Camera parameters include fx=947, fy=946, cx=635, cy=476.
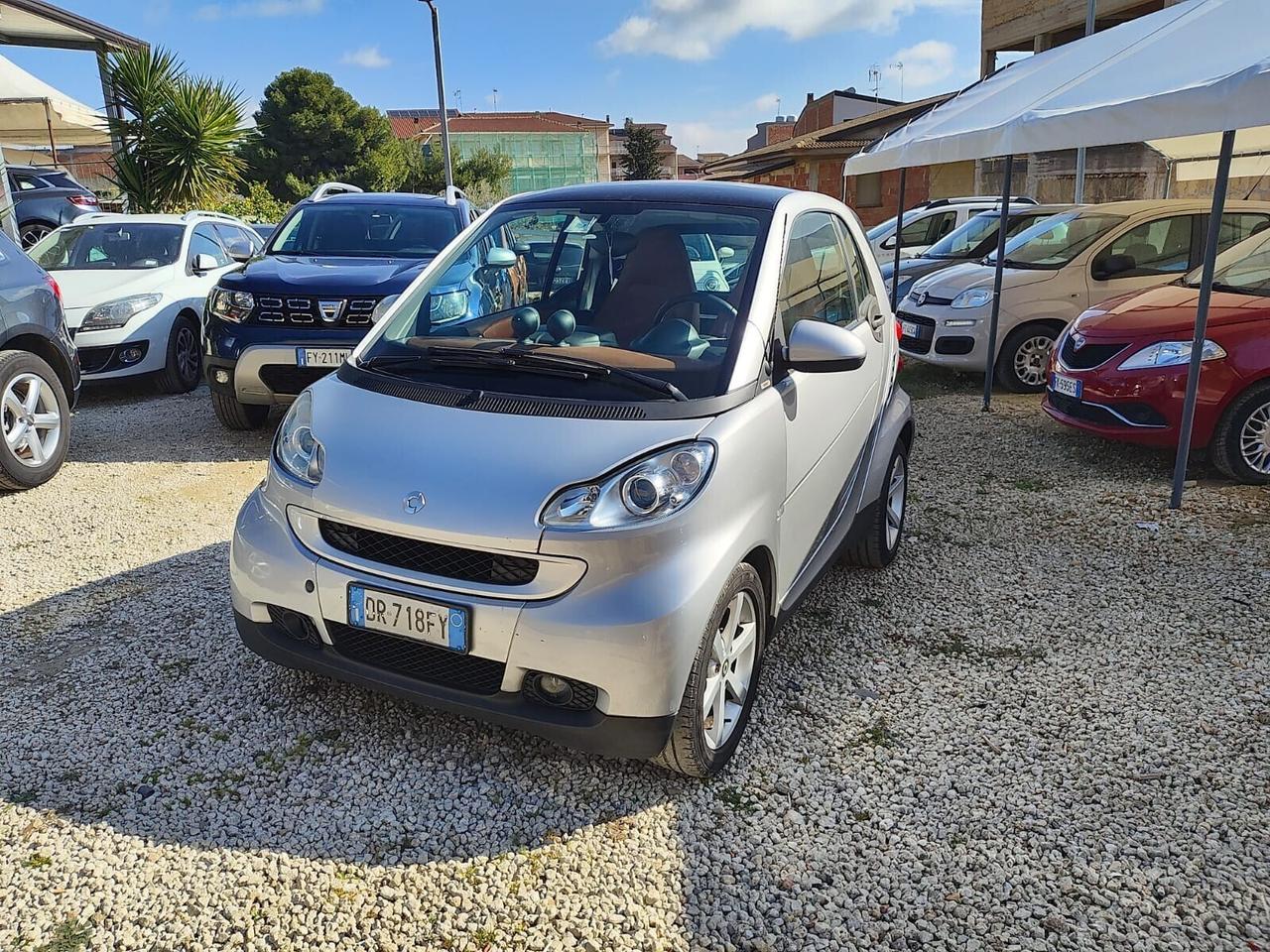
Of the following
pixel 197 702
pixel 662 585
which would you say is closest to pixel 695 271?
pixel 662 585

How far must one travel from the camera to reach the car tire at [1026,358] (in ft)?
28.8

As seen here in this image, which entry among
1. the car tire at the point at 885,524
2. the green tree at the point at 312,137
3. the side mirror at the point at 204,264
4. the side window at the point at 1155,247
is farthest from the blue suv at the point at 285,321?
the green tree at the point at 312,137

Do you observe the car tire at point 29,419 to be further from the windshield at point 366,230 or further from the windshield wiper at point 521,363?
the windshield wiper at point 521,363

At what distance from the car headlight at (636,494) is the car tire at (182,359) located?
7062 millimetres

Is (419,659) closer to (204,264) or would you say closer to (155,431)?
(155,431)

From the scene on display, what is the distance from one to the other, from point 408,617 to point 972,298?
776 cm

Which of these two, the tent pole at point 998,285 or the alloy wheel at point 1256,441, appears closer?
the alloy wheel at point 1256,441

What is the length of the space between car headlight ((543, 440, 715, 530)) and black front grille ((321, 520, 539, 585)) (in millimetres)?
157

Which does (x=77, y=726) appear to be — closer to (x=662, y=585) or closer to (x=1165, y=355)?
(x=662, y=585)

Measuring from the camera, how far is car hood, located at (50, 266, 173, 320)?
25.7 feet

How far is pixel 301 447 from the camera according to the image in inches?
117

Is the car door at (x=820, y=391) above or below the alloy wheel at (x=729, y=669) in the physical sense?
above

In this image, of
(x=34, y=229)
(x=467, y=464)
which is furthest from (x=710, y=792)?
(x=34, y=229)

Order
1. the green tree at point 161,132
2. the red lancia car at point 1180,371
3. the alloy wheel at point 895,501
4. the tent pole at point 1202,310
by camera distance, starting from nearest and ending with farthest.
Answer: the alloy wheel at point 895,501, the tent pole at point 1202,310, the red lancia car at point 1180,371, the green tree at point 161,132
